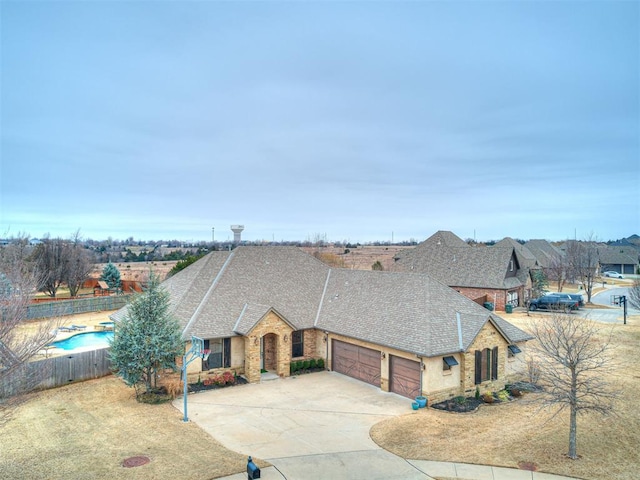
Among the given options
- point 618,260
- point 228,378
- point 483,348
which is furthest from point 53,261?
point 618,260

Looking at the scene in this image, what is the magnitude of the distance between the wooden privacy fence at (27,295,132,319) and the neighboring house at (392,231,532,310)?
32.2 meters

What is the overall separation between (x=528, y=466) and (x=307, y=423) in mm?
8174

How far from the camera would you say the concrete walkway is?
13.4m

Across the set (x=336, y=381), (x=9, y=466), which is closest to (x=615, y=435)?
(x=336, y=381)

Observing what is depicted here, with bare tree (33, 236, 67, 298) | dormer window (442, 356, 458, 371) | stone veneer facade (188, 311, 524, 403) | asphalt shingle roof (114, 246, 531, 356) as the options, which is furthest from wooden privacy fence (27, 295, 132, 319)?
dormer window (442, 356, 458, 371)

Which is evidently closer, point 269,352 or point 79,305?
point 269,352

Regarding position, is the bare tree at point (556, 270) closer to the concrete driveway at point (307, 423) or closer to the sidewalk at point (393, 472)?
the concrete driveway at point (307, 423)

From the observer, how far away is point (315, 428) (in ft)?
56.2

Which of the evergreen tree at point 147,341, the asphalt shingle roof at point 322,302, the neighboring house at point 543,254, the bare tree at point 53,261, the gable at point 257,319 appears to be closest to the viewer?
the evergreen tree at point 147,341

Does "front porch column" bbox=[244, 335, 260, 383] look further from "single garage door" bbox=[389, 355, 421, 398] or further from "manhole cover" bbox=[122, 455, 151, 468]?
"manhole cover" bbox=[122, 455, 151, 468]

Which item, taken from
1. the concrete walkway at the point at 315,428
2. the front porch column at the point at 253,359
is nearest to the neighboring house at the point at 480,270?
the concrete walkway at the point at 315,428

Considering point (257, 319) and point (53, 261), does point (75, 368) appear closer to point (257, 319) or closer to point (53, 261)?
point (257, 319)

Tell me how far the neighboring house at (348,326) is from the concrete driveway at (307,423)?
4.89 ft

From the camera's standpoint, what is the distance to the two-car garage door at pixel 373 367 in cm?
2064
